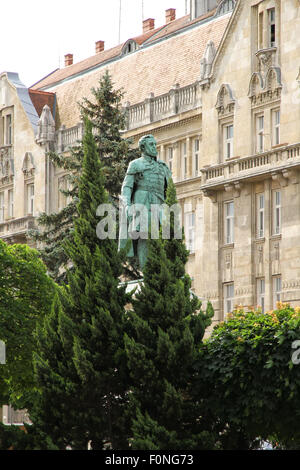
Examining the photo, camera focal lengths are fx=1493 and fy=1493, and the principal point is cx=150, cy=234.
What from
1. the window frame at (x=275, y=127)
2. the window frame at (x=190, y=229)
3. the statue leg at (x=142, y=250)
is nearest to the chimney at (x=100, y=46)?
the window frame at (x=190, y=229)

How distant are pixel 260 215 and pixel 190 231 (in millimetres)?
5016

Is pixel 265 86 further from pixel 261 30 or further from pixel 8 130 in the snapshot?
pixel 8 130

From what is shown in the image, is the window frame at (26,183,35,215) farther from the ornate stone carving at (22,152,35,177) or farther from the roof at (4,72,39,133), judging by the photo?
the roof at (4,72,39,133)

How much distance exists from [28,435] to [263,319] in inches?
177

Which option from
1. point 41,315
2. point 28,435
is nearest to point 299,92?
point 41,315

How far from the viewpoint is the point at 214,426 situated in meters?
25.7

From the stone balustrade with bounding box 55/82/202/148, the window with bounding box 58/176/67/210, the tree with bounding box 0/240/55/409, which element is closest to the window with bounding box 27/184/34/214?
the window with bounding box 58/176/67/210

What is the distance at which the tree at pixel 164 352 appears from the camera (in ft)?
80.6

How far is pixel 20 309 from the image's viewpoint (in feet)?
125

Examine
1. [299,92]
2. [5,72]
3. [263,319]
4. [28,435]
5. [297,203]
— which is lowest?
[28,435]

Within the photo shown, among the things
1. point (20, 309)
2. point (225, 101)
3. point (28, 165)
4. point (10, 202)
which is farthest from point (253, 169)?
point (10, 202)

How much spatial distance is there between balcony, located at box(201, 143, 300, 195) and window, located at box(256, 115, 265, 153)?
71 cm

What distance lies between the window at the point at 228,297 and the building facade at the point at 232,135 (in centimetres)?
4

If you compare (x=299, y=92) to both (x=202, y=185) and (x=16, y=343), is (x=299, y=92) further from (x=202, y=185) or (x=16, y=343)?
(x=16, y=343)
